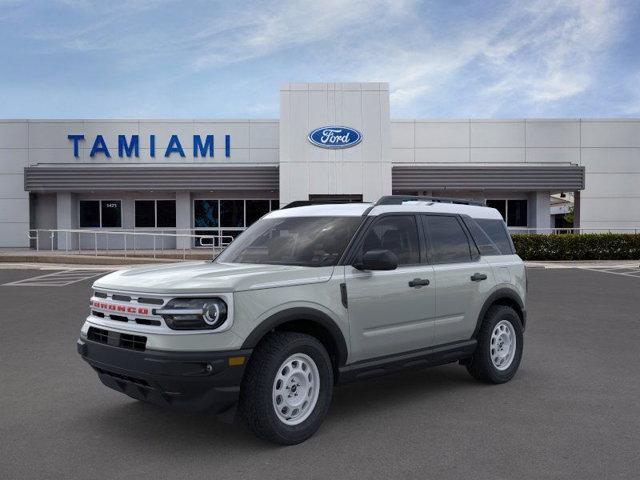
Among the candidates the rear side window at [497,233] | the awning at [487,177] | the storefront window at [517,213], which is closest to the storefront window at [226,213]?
the awning at [487,177]

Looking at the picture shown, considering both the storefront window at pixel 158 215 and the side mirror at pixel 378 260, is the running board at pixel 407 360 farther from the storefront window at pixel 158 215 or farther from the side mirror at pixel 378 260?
the storefront window at pixel 158 215

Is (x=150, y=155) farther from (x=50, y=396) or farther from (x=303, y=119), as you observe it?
(x=50, y=396)

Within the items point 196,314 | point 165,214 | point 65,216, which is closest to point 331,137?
point 165,214

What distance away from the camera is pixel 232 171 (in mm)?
28609

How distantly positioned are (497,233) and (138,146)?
2565cm

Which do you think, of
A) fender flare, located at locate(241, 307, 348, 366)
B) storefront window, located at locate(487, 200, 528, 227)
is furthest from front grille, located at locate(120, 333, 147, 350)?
storefront window, located at locate(487, 200, 528, 227)

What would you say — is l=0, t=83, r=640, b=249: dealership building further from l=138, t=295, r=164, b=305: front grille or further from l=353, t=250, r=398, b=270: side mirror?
l=138, t=295, r=164, b=305: front grille

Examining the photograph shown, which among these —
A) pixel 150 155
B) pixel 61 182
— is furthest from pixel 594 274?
pixel 61 182

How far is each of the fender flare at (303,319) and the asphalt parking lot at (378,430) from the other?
660 mm

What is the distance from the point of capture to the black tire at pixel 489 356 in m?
6.22

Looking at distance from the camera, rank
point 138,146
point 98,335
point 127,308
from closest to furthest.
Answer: point 127,308, point 98,335, point 138,146

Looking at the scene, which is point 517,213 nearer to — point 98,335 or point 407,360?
point 407,360

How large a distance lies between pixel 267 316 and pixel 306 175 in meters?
22.5

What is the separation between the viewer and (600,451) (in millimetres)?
4449
